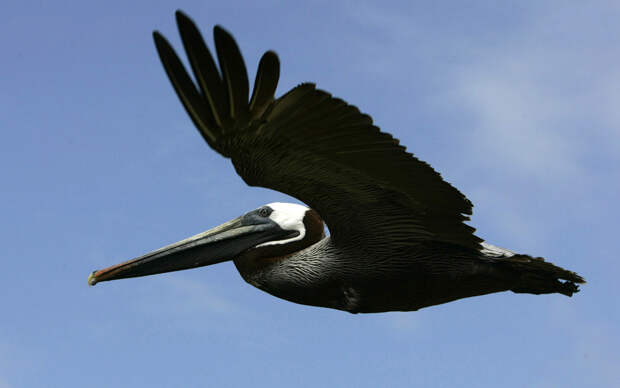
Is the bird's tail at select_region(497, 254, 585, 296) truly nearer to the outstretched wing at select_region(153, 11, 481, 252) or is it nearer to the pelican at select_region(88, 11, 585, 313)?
the pelican at select_region(88, 11, 585, 313)

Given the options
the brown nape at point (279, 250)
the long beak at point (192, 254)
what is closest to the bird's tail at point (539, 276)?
the brown nape at point (279, 250)

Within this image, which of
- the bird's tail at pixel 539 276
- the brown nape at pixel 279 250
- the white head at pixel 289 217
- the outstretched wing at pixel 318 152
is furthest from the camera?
the white head at pixel 289 217

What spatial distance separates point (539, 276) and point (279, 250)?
7.91 ft

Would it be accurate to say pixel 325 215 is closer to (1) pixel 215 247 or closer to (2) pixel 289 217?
(2) pixel 289 217

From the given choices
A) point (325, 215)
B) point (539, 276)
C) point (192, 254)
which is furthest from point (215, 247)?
point (539, 276)

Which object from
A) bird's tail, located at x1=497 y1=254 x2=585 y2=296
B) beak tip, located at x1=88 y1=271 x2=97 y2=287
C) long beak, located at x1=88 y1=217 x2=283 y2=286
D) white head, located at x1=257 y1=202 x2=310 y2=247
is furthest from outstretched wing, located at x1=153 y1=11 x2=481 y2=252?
beak tip, located at x1=88 y1=271 x2=97 y2=287

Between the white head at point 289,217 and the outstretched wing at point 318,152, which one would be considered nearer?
the outstretched wing at point 318,152

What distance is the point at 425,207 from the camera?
7.40m

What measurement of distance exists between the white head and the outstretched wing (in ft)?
2.68

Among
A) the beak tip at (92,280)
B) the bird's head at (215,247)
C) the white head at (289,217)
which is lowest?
the beak tip at (92,280)

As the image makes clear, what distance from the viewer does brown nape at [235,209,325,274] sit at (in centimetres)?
843

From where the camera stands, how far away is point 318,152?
22.4 feet

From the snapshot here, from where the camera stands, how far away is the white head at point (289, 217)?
28.1ft

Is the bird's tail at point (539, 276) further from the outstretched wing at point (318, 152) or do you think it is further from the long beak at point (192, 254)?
the long beak at point (192, 254)
